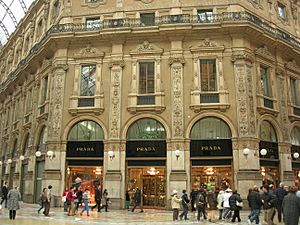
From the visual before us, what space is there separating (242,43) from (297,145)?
9083 mm

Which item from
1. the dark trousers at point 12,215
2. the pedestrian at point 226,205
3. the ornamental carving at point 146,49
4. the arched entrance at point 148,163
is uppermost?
the ornamental carving at point 146,49

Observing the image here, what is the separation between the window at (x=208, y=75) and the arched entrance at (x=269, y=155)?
439 cm

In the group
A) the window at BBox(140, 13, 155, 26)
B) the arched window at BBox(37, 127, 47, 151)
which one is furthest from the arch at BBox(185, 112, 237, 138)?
the arched window at BBox(37, 127, 47, 151)

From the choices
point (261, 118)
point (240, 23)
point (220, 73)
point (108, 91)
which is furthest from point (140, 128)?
point (240, 23)

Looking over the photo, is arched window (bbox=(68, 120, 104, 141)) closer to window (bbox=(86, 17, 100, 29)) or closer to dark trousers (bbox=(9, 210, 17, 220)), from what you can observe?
window (bbox=(86, 17, 100, 29))

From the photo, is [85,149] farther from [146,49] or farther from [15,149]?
[15,149]

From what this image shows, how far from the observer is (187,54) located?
23.6 m

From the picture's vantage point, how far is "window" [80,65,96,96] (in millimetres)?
24403

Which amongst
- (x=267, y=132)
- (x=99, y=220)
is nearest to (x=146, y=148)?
Result: (x=99, y=220)

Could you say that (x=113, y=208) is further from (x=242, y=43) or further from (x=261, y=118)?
(x=242, y=43)

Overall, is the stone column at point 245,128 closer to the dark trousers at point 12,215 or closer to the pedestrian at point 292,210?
the dark trousers at point 12,215

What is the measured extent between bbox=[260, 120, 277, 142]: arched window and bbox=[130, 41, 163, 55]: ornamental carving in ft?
28.6

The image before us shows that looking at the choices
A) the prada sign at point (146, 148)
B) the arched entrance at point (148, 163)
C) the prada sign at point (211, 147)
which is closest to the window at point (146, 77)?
the arched entrance at point (148, 163)

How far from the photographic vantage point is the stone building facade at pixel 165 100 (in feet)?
72.8
